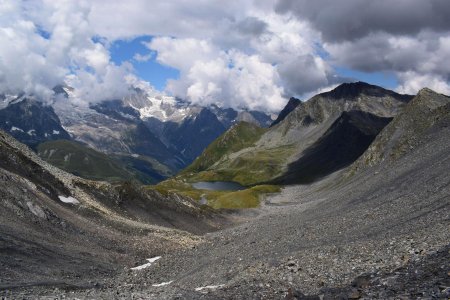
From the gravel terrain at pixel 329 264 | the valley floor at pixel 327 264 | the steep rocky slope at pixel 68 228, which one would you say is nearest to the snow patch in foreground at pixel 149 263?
the valley floor at pixel 327 264

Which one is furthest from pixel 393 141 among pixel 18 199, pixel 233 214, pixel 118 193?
pixel 18 199

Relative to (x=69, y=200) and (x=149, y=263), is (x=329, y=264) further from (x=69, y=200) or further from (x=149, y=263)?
(x=69, y=200)

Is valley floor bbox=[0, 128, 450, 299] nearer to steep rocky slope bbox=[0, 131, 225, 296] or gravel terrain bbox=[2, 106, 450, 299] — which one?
gravel terrain bbox=[2, 106, 450, 299]

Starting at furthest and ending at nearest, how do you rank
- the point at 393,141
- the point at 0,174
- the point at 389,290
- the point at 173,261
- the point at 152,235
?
the point at 393,141, the point at 152,235, the point at 0,174, the point at 173,261, the point at 389,290

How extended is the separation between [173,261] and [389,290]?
41.9 meters

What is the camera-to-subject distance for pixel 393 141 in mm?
165875

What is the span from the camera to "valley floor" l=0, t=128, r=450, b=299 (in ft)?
93.2

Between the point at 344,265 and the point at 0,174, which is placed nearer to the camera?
the point at 344,265

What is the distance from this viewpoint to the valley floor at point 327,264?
93.2 ft

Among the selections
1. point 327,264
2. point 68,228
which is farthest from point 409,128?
point 327,264

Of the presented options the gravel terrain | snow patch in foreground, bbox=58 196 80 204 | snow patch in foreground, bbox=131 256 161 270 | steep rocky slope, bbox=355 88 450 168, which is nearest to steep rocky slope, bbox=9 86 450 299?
the gravel terrain

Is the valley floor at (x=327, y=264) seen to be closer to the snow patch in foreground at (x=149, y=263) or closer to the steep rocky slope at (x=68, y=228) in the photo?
the snow patch in foreground at (x=149, y=263)

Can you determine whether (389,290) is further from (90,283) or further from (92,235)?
(92,235)

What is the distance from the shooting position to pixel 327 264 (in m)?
37.8
